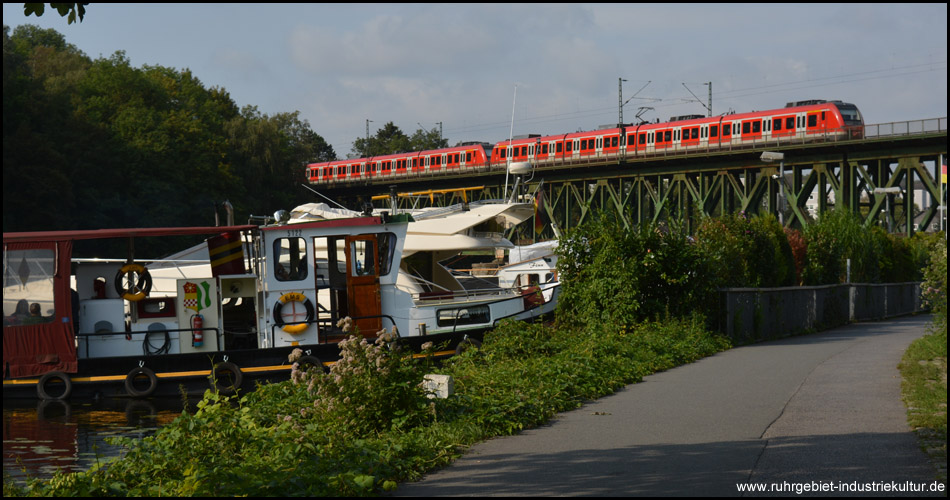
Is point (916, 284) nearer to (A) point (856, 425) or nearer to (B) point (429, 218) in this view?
(B) point (429, 218)

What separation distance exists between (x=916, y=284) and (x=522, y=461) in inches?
1350

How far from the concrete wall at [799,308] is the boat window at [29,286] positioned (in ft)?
43.2

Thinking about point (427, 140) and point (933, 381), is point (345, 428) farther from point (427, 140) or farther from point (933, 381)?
point (427, 140)

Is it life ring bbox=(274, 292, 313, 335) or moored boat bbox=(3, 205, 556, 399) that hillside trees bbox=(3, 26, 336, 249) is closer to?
moored boat bbox=(3, 205, 556, 399)

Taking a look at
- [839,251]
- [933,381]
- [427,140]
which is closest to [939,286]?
[933,381]

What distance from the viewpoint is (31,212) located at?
53.3 m

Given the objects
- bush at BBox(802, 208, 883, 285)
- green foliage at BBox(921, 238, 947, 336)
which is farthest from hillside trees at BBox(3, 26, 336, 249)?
green foliage at BBox(921, 238, 947, 336)

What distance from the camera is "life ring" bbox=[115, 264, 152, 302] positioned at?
19.3m

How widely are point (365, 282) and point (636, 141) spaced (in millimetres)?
51288

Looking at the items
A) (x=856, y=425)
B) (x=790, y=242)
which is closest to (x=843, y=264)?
(x=790, y=242)

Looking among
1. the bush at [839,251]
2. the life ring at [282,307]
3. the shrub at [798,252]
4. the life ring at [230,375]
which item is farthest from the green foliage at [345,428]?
the bush at [839,251]

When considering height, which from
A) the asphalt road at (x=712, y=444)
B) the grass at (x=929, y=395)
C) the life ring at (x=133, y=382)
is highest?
the grass at (x=929, y=395)

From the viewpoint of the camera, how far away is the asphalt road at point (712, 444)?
7.85 metres

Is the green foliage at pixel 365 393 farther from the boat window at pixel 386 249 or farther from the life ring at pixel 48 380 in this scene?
the life ring at pixel 48 380
